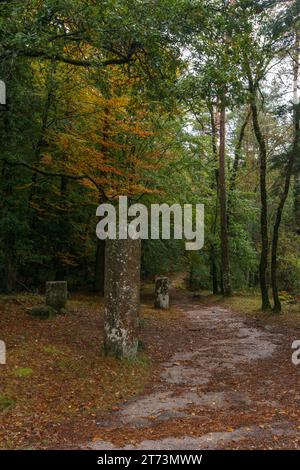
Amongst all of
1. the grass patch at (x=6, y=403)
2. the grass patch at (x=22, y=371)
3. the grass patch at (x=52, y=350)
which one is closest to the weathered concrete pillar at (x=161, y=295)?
the grass patch at (x=52, y=350)

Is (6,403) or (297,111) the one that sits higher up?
(297,111)

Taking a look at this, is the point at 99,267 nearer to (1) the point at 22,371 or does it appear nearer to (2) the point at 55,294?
(2) the point at 55,294

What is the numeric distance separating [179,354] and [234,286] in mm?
19645

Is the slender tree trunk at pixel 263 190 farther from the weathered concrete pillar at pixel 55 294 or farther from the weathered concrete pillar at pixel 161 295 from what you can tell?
the weathered concrete pillar at pixel 55 294

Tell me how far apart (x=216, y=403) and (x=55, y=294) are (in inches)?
292

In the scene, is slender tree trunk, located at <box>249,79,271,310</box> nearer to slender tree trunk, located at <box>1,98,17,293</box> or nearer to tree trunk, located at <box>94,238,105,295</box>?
tree trunk, located at <box>94,238,105,295</box>

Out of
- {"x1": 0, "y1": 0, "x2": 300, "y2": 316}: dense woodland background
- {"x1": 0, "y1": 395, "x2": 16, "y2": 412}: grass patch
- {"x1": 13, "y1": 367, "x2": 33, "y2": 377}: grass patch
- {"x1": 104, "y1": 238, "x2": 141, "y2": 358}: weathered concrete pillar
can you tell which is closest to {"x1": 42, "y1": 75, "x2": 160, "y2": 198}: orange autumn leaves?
{"x1": 0, "y1": 0, "x2": 300, "y2": 316}: dense woodland background

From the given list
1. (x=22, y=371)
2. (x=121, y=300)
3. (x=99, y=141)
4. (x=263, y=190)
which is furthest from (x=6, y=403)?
(x=263, y=190)

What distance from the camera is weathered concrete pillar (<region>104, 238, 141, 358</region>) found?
847 cm

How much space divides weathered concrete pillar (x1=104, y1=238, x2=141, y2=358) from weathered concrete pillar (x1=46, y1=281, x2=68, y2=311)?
180 inches

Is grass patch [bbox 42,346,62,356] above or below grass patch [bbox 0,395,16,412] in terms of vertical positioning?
above

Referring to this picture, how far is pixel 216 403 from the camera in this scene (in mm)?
6570

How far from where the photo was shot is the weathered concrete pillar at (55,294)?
12.8 meters
